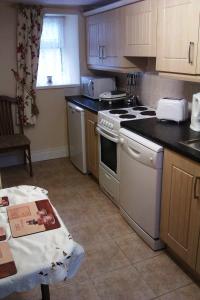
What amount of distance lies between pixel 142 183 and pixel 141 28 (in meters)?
1.36

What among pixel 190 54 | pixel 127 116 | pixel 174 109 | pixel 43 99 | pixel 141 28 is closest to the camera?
pixel 190 54

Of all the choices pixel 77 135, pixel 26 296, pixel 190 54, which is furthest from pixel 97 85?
pixel 26 296

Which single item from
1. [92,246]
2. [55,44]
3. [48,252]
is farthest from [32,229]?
[55,44]

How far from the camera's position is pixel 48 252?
3.30 feet

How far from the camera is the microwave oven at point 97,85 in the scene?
3473 millimetres

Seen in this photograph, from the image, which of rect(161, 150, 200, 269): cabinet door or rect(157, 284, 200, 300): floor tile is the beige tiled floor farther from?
rect(161, 150, 200, 269): cabinet door

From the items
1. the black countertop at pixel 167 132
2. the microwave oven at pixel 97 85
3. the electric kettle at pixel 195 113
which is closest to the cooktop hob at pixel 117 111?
the black countertop at pixel 167 132

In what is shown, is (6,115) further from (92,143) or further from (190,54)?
(190,54)

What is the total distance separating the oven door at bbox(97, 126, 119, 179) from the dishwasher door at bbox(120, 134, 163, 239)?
0.15 m

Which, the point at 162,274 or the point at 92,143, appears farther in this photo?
the point at 92,143

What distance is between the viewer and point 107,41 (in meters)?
3.13

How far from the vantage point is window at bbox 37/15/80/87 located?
386cm

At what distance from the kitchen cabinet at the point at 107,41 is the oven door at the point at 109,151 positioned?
0.76m

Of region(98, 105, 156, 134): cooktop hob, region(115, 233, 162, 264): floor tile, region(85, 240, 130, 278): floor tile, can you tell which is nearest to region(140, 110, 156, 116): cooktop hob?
region(98, 105, 156, 134): cooktop hob
